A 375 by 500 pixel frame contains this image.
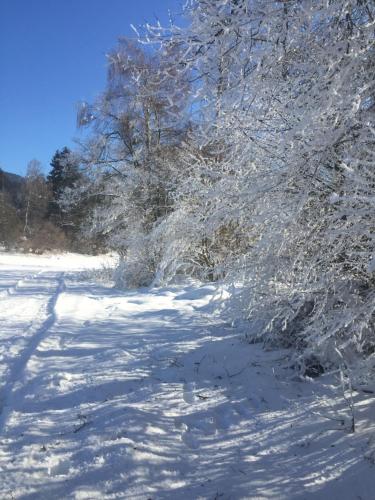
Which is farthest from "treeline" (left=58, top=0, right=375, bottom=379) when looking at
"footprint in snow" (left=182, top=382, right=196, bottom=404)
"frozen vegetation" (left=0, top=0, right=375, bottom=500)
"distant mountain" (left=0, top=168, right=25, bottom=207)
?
Answer: "distant mountain" (left=0, top=168, right=25, bottom=207)

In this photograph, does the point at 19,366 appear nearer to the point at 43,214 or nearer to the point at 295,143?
the point at 295,143

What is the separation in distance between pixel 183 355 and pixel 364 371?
227 centimetres

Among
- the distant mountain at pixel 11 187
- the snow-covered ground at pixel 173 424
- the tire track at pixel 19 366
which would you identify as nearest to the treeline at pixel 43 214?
the distant mountain at pixel 11 187

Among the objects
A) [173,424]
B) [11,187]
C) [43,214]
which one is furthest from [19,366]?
[11,187]

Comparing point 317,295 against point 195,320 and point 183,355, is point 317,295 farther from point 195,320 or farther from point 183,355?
point 195,320

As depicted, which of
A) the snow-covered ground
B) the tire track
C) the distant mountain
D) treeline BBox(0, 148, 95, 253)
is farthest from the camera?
the distant mountain

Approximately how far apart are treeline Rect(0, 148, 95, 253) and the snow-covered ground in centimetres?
993

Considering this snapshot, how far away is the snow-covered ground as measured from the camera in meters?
2.43

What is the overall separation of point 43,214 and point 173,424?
4373 cm

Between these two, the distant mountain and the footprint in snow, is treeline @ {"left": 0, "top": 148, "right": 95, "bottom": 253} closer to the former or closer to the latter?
the distant mountain

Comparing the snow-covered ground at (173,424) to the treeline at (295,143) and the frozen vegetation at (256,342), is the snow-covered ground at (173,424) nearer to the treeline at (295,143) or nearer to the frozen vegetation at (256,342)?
the frozen vegetation at (256,342)

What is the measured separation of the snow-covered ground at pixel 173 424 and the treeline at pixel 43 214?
9926 millimetres

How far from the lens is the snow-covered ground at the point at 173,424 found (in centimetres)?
243

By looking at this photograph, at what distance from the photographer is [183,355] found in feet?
15.1
